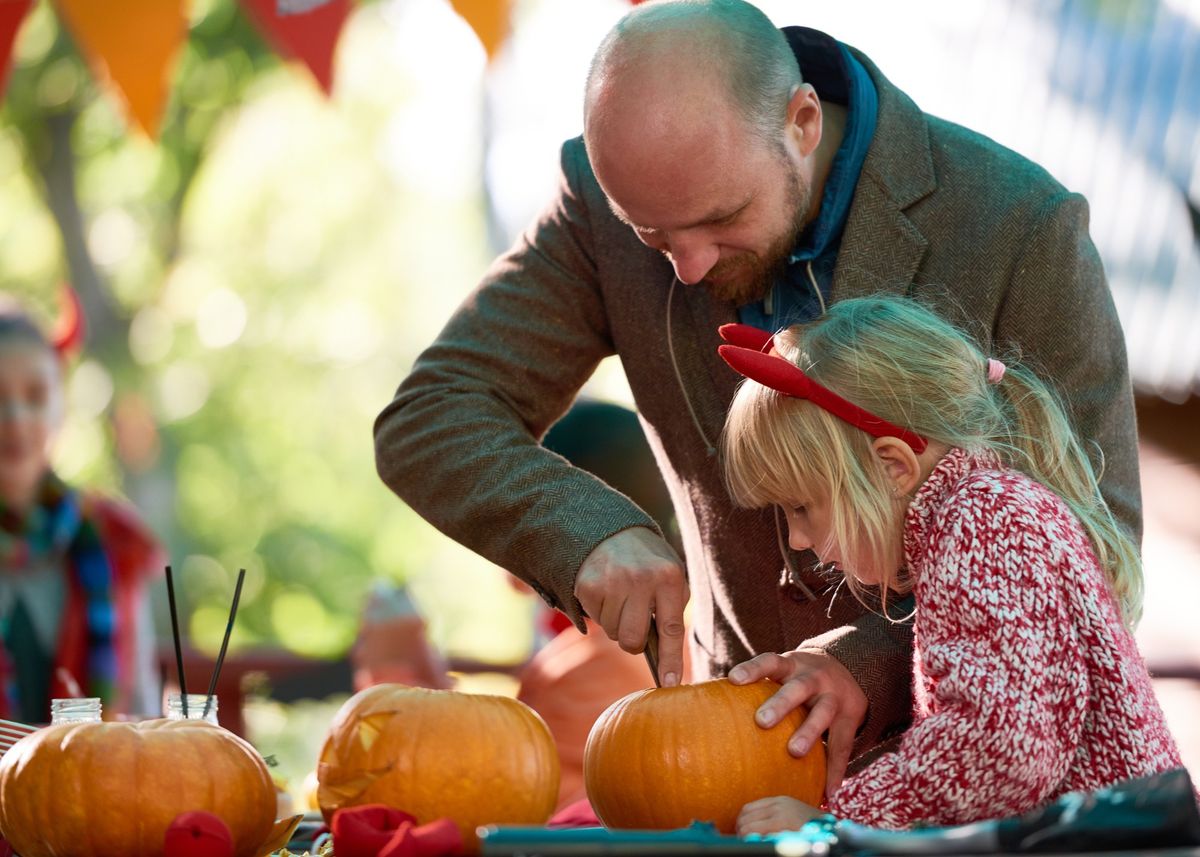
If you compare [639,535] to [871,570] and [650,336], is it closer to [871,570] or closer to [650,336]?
[871,570]

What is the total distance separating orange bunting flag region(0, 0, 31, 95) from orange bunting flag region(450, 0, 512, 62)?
1425 mm

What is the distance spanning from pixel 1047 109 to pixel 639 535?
496 centimetres

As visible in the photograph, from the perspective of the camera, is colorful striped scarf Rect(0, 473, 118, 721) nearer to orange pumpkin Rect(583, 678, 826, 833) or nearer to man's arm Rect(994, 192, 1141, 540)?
orange pumpkin Rect(583, 678, 826, 833)

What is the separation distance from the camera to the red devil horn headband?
179cm

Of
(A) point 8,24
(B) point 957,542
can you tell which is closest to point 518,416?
(B) point 957,542

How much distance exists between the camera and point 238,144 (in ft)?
58.0

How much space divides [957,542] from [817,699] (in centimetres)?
29

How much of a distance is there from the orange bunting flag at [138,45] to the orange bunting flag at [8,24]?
0.20 m

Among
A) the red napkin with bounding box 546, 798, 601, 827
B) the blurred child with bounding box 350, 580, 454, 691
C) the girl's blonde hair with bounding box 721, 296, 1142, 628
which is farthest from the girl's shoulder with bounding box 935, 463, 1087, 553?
the blurred child with bounding box 350, 580, 454, 691

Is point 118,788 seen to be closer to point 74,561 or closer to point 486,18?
point 74,561

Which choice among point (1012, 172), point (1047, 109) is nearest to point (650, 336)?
point (1012, 172)

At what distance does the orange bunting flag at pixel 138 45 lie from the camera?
186 inches

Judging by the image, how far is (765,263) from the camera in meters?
2.20

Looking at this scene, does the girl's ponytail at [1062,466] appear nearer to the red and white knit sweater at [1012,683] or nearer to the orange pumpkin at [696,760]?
the red and white knit sweater at [1012,683]
